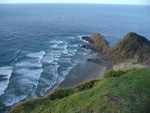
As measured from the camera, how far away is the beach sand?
157 ft

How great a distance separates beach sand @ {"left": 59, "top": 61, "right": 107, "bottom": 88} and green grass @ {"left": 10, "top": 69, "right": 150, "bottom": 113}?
645 inches

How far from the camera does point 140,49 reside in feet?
200

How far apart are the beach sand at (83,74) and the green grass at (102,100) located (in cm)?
1639

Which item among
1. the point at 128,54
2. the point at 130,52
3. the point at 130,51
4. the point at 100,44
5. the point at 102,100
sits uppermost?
the point at 102,100

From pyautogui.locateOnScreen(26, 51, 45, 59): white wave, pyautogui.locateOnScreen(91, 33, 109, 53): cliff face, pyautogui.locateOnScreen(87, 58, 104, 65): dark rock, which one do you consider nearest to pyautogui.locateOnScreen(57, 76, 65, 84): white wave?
pyautogui.locateOnScreen(87, 58, 104, 65): dark rock

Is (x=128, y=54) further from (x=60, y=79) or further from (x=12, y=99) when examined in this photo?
(x=12, y=99)

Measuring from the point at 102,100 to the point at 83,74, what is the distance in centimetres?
2733

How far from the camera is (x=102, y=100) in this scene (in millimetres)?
25047

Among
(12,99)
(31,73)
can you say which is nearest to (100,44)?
(31,73)

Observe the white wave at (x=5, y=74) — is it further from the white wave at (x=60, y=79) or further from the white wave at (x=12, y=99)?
the white wave at (x=60, y=79)

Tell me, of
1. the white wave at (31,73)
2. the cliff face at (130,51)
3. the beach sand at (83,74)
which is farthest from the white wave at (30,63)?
the cliff face at (130,51)

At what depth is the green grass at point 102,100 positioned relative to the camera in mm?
23891

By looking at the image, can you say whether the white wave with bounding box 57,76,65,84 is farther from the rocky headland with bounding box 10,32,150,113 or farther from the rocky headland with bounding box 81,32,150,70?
the rocky headland with bounding box 10,32,150,113

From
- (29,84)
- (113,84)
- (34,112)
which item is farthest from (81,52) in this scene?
(34,112)
